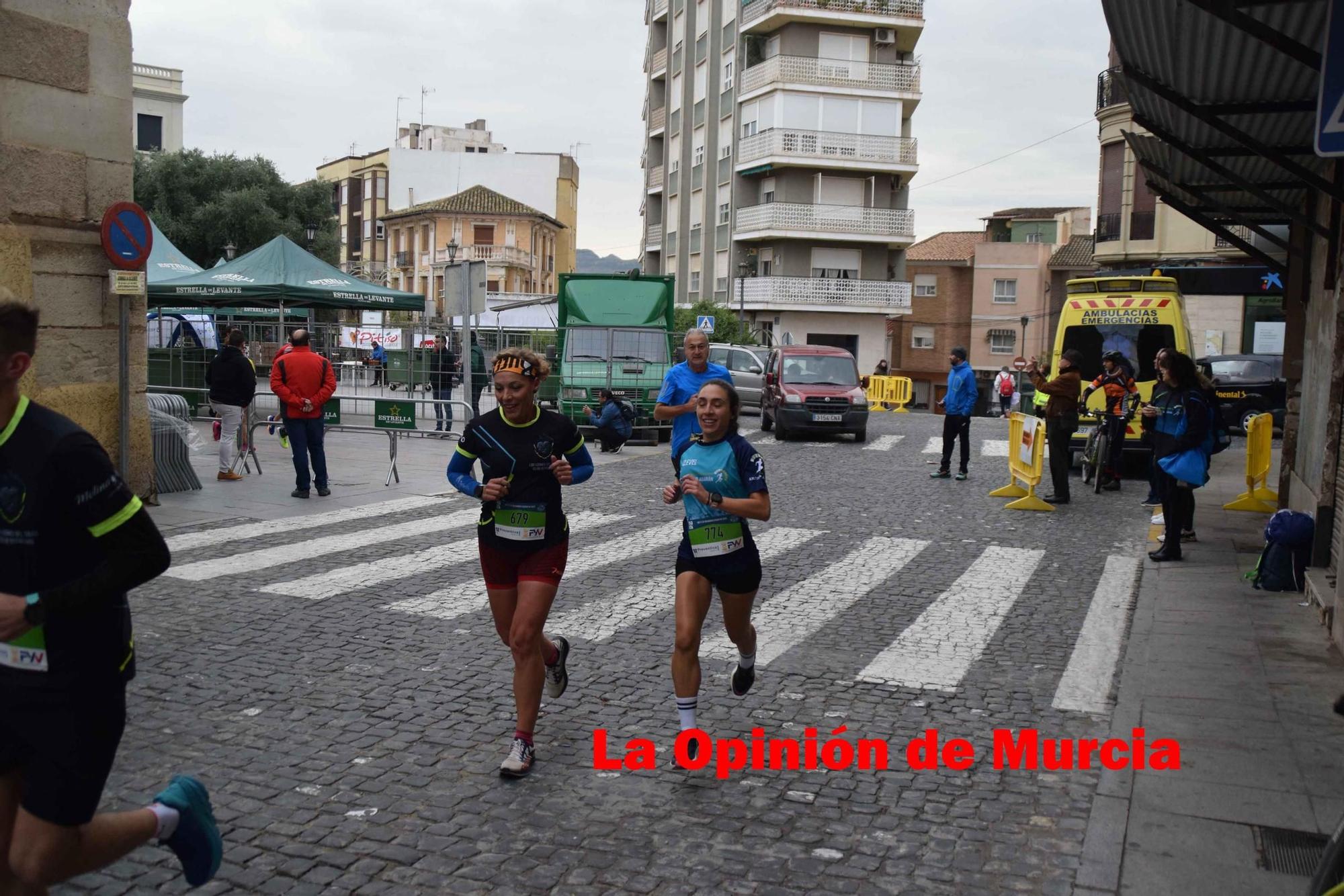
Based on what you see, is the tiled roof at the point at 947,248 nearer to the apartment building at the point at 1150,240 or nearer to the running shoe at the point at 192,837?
the apartment building at the point at 1150,240

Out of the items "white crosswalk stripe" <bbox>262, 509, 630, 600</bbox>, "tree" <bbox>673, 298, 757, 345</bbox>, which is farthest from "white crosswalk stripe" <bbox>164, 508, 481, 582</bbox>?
"tree" <bbox>673, 298, 757, 345</bbox>

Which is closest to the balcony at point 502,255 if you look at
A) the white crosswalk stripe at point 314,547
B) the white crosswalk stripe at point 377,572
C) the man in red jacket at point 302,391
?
the man in red jacket at point 302,391

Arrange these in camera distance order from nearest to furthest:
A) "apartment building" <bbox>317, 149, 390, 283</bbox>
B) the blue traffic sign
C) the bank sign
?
the blue traffic sign → the bank sign → "apartment building" <bbox>317, 149, 390, 283</bbox>

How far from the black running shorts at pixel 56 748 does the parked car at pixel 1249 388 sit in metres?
28.8

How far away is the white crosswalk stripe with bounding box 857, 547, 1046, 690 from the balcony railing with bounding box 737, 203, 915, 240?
139 ft

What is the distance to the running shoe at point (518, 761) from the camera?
520 cm

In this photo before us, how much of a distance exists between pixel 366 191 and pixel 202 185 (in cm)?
4616

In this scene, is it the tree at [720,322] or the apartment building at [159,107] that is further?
the apartment building at [159,107]

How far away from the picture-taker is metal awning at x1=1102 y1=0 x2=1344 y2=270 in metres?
7.81

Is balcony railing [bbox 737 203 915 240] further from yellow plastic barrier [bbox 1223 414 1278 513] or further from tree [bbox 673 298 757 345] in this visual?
yellow plastic barrier [bbox 1223 414 1278 513]

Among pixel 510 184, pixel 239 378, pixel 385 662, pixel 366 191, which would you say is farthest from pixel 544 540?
pixel 366 191

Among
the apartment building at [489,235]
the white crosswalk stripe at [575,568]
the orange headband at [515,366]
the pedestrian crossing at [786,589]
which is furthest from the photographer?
the apartment building at [489,235]

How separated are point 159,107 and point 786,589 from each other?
69.3m

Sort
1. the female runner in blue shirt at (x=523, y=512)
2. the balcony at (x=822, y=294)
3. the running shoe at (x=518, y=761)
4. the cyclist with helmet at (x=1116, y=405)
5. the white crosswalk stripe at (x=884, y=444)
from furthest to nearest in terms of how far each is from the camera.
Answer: the balcony at (x=822, y=294)
the white crosswalk stripe at (x=884, y=444)
the cyclist with helmet at (x=1116, y=405)
the female runner in blue shirt at (x=523, y=512)
the running shoe at (x=518, y=761)
